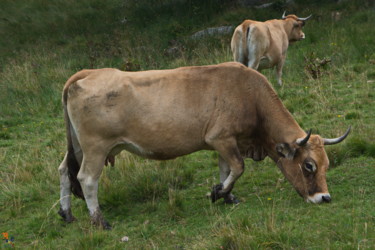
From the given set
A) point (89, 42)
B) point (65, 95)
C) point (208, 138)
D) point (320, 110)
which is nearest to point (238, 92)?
point (208, 138)

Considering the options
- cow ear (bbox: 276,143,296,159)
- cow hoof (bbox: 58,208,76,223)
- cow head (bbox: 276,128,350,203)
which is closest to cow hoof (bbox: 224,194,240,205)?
cow head (bbox: 276,128,350,203)

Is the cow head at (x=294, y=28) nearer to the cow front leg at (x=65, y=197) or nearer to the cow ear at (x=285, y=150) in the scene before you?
the cow ear at (x=285, y=150)

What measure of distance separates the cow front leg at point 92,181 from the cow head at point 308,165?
2.29 m

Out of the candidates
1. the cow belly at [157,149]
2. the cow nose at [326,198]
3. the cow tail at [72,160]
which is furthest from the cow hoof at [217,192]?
the cow tail at [72,160]

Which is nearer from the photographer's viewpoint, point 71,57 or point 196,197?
point 196,197

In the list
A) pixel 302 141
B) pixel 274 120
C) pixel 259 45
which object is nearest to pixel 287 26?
pixel 259 45

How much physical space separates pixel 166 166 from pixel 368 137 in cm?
310

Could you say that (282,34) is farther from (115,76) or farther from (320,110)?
(115,76)

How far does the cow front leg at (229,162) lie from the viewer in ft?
21.3

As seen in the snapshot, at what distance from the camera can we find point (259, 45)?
12.0 m

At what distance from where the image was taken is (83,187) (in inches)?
256

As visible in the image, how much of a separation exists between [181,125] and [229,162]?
0.77 meters

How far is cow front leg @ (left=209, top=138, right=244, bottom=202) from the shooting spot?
650 centimetres

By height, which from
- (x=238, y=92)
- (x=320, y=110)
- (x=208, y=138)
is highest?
(x=238, y=92)
